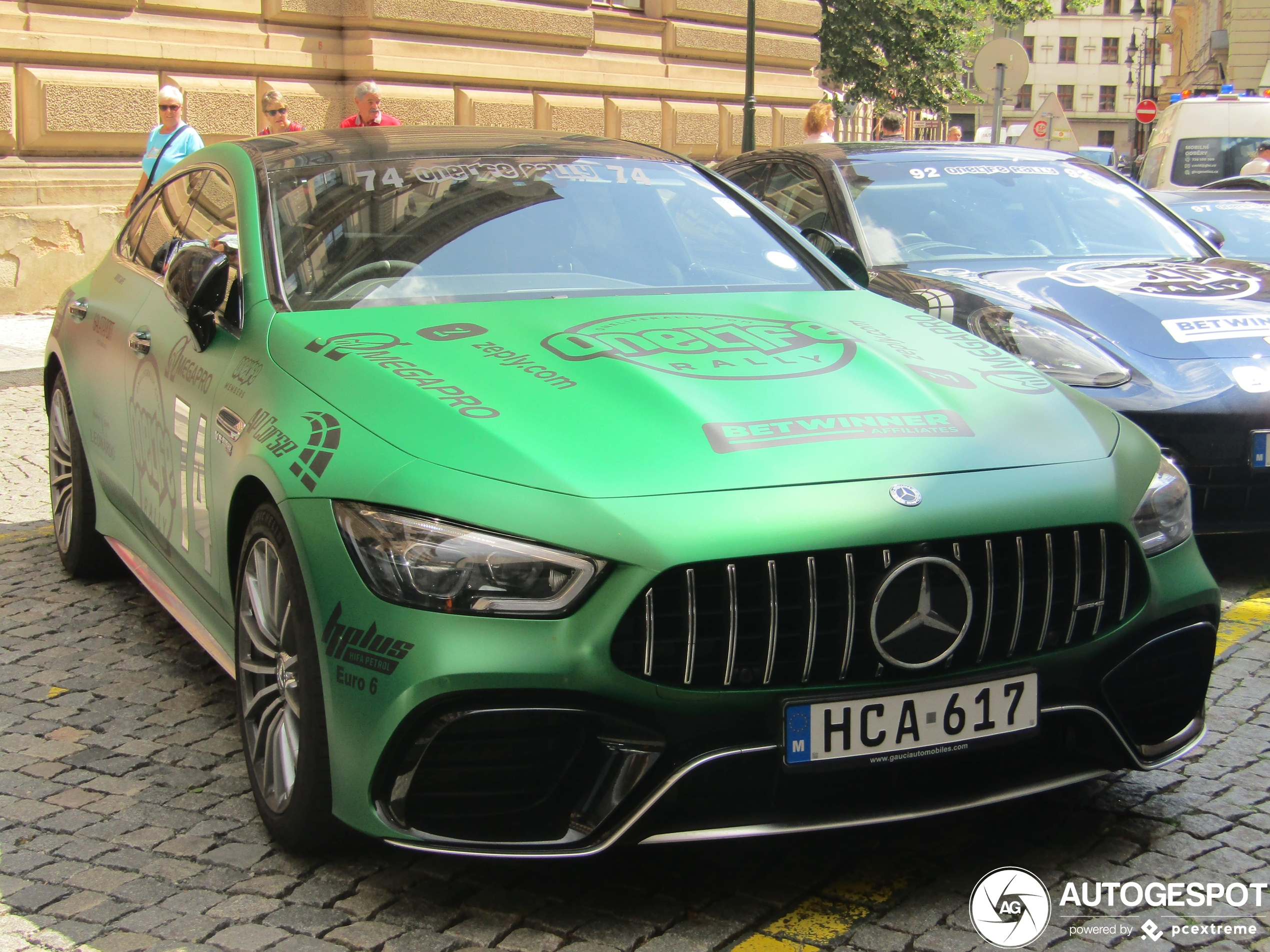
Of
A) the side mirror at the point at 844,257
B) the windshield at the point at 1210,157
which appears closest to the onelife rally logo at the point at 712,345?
the side mirror at the point at 844,257

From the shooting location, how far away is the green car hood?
270 cm

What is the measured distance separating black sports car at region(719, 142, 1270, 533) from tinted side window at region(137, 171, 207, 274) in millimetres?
1930

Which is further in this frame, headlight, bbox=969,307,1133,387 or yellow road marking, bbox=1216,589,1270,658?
headlight, bbox=969,307,1133,387

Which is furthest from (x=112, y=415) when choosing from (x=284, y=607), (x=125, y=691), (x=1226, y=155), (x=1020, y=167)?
(x=1226, y=155)

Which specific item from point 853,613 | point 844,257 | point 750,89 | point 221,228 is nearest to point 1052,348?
point 844,257

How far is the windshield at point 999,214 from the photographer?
6.34m

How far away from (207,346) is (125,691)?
42.9 inches

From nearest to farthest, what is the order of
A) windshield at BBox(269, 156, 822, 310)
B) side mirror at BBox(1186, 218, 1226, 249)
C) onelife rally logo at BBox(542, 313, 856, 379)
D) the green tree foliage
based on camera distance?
onelife rally logo at BBox(542, 313, 856, 379) → windshield at BBox(269, 156, 822, 310) → side mirror at BBox(1186, 218, 1226, 249) → the green tree foliage

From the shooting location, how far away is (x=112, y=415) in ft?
14.5

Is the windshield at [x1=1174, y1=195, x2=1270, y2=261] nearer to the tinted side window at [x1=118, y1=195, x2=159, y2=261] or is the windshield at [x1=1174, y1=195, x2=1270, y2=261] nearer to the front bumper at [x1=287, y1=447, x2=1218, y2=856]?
the tinted side window at [x1=118, y1=195, x2=159, y2=261]

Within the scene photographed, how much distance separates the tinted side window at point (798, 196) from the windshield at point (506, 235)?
230cm

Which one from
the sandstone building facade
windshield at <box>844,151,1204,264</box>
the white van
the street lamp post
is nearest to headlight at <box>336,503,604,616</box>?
windshield at <box>844,151,1204,264</box>

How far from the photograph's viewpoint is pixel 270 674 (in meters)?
3.07

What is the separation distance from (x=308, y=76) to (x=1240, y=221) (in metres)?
8.59
